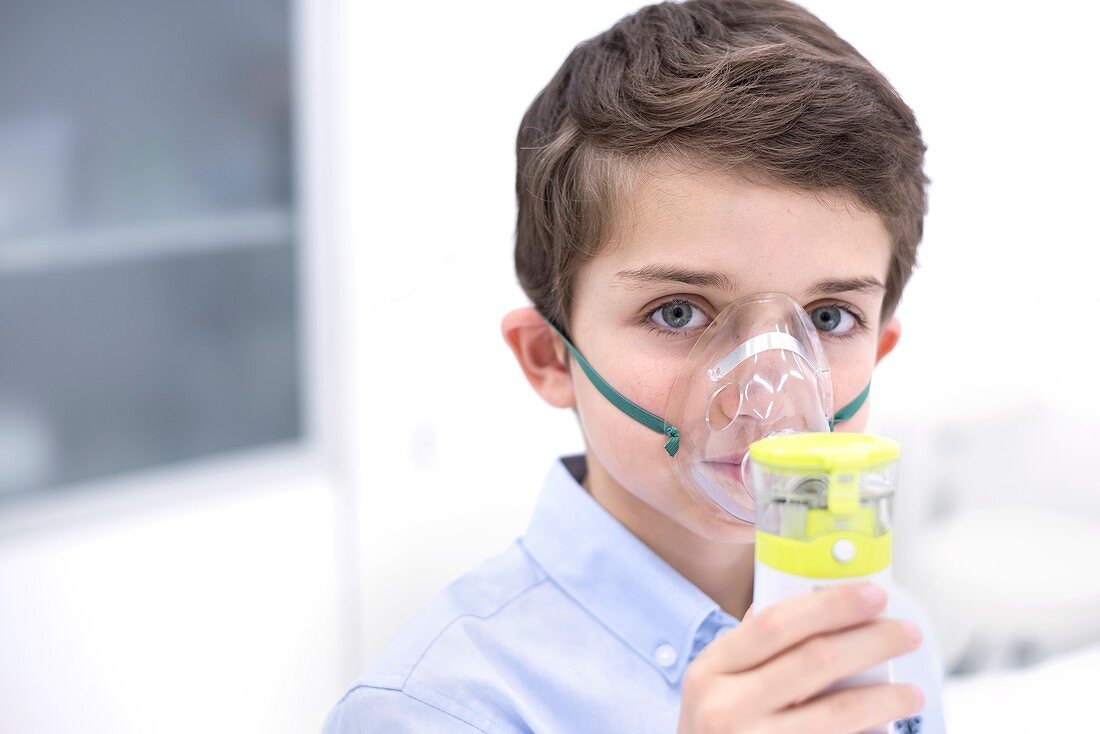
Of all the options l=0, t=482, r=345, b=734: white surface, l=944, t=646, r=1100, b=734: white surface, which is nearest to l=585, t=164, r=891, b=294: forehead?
l=944, t=646, r=1100, b=734: white surface

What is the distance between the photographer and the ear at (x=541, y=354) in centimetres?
101

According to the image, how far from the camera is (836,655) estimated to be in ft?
1.76

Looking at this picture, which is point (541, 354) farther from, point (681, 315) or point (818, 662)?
point (818, 662)

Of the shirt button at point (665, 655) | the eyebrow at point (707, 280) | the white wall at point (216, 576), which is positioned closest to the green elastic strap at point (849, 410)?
the eyebrow at point (707, 280)

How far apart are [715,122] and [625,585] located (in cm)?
40

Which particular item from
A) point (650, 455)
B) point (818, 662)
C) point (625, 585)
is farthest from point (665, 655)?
point (818, 662)

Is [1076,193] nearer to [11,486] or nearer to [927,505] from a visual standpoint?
[927,505]

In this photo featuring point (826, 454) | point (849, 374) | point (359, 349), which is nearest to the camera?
point (826, 454)

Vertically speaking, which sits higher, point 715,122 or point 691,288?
point 715,122

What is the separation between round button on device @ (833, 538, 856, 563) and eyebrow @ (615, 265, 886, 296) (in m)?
0.34

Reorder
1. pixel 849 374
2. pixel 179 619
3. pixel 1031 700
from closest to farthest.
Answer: pixel 849 374
pixel 1031 700
pixel 179 619

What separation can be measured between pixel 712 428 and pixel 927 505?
3.81 ft

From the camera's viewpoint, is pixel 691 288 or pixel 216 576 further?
pixel 216 576

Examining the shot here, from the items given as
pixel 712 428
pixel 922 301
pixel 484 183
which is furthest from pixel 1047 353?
pixel 712 428
